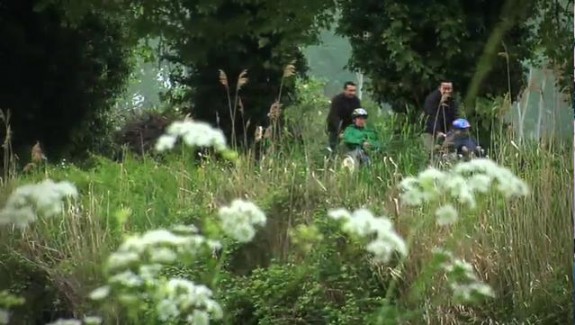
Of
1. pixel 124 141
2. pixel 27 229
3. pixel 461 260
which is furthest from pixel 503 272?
pixel 27 229

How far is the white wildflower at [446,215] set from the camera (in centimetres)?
271

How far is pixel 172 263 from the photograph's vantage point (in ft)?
8.50

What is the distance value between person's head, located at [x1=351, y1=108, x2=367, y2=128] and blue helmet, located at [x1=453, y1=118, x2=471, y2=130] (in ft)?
0.92

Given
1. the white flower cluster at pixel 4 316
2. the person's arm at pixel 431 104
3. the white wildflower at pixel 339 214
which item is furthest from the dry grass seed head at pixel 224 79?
the white flower cluster at pixel 4 316

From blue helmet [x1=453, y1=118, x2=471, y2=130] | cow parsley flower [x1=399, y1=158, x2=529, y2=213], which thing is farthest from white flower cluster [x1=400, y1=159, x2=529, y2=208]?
blue helmet [x1=453, y1=118, x2=471, y2=130]

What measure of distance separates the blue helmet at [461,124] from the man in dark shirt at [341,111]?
31cm

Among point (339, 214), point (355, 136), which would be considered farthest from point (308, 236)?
point (355, 136)

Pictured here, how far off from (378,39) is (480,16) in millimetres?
320

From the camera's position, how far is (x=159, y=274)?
258 cm

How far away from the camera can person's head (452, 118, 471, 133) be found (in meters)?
2.74

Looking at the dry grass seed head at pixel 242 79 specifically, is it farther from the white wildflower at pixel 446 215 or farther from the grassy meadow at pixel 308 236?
the white wildflower at pixel 446 215

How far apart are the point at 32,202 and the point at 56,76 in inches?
14.4

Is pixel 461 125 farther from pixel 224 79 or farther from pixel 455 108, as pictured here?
pixel 224 79

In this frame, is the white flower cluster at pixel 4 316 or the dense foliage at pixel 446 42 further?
the dense foliage at pixel 446 42
